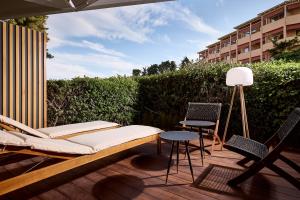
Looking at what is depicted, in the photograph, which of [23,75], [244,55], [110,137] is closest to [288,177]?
[110,137]

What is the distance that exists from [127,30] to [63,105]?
4485 mm

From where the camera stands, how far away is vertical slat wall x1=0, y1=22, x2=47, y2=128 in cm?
429

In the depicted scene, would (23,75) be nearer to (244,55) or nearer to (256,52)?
(256,52)

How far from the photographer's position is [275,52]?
1927 centimetres

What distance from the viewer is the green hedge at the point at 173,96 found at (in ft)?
15.7

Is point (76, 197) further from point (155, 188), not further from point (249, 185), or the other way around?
point (249, 185)

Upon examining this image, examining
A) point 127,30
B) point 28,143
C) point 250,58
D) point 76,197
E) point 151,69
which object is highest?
point 250,58

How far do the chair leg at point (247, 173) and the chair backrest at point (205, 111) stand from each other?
201 centimetres

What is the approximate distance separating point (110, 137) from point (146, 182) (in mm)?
820

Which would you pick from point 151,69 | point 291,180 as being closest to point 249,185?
point 291,180

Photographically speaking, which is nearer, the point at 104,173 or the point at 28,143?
the point at 28,143

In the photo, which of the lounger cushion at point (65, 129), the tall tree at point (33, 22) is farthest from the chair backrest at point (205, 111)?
the tall tree at point (33, 22)

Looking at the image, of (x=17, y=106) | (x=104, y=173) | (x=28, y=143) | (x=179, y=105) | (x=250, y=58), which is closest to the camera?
(x=28, y=143)

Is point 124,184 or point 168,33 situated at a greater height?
point 168,33
